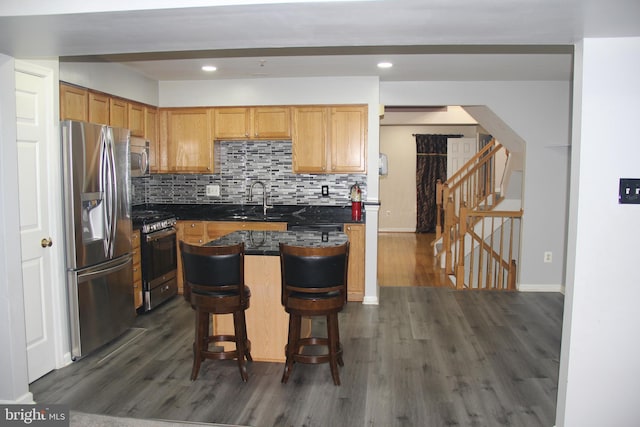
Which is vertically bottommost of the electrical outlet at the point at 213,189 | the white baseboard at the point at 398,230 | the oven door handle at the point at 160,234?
the white baseboard at the point at 398,230

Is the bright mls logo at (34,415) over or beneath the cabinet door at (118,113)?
beneath

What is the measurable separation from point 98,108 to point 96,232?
1.24m

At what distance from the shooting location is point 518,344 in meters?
4.04

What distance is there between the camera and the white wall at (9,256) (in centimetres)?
279

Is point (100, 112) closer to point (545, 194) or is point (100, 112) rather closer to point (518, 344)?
point (518, 344)

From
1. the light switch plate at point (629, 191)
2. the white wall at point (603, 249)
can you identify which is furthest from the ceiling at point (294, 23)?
the light switch plate at point (629, 191)

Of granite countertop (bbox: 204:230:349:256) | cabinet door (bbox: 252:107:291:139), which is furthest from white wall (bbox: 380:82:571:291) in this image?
granite countertop (bbox: 204:230:349:256)

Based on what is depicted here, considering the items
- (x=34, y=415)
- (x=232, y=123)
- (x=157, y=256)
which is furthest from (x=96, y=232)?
(x=232, y=123)

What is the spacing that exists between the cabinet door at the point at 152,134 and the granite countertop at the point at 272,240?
2.12 meters

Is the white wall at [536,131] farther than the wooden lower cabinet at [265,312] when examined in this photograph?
Yes

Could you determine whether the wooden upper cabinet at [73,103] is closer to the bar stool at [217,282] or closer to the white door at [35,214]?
the white door at [35,214]

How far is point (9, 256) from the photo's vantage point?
111 inches

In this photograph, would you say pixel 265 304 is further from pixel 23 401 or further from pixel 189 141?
pixel 189 141

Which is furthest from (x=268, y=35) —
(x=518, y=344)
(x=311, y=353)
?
(x=518, y=344)
